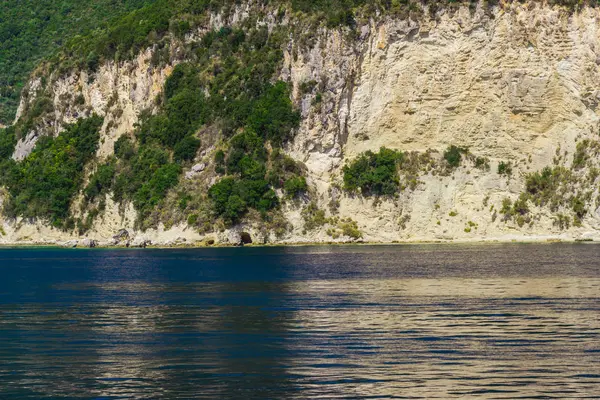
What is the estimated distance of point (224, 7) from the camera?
11662cm

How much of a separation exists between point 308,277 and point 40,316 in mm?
20066

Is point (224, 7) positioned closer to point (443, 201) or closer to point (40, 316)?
point (443, 201)

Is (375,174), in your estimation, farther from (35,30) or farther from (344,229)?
(35,30)

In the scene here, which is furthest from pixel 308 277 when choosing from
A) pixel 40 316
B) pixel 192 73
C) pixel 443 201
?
pixel 192 73

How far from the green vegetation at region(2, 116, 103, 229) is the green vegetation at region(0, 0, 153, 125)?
105ft

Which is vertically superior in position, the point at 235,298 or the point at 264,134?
the point at 264,134

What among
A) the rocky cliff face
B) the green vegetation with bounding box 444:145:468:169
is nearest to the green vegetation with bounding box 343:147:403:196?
the rocky cliff face

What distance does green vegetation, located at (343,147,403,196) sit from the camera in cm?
10025

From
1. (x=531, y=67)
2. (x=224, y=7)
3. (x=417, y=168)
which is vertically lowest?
(x=417, y=168)

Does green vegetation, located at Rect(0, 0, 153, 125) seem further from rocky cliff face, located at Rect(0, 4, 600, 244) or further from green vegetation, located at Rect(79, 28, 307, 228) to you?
rocky cliff face, located at Rect(0, 4, 600, 244)

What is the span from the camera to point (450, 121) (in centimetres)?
10369

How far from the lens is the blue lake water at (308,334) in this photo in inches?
950

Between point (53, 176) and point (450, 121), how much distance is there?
4234 cm

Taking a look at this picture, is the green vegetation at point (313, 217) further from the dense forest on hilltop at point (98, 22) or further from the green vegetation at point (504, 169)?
the dense forest on hilltop at point (98, 22)
